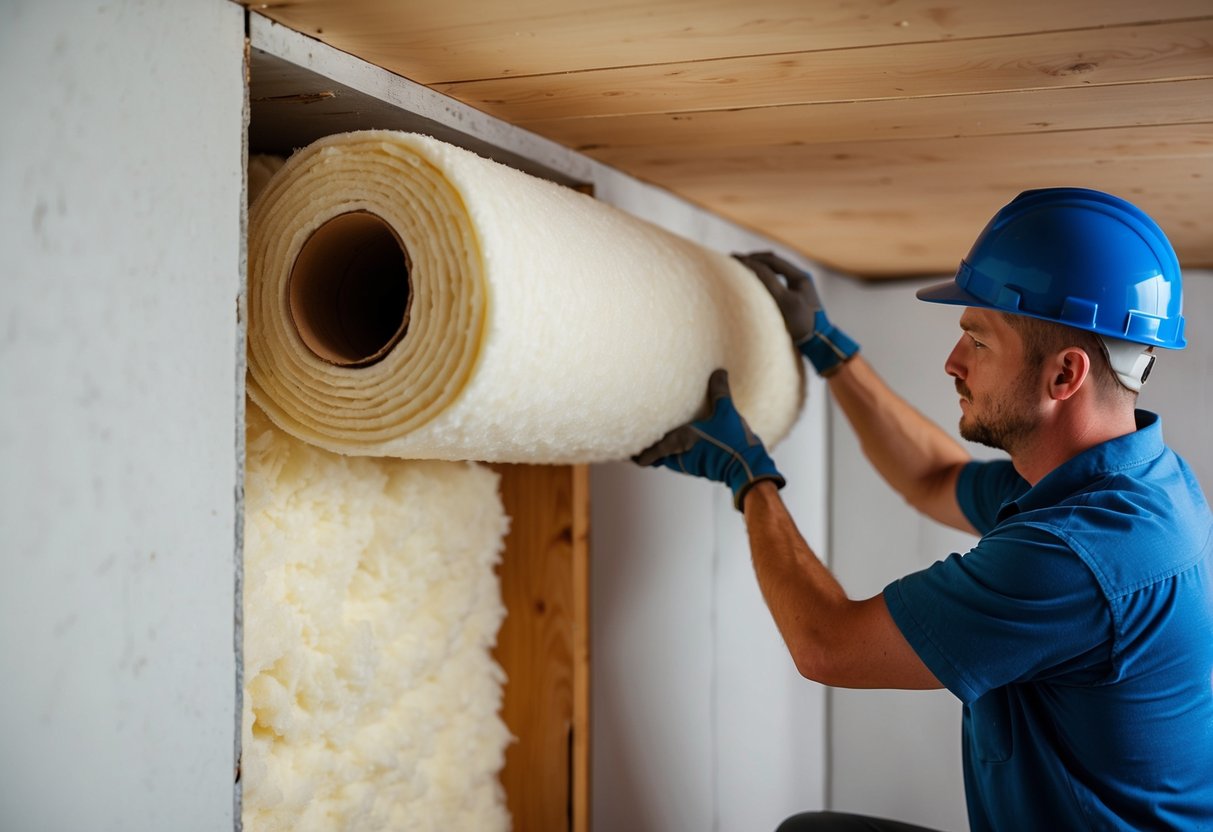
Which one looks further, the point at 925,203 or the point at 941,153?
the point at 925,203

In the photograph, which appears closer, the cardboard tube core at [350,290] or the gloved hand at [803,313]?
the cardboard tube core at [350,290]

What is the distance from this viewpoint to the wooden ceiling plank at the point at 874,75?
39.9 inches

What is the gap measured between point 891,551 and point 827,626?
5.55ft

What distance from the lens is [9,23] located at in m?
0.70

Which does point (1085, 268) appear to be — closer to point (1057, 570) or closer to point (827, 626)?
point (1057, 570)

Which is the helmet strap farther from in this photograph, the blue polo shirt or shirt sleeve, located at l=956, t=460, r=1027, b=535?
shirt sleeve, located at l=956, t=460, r=1027, b=535

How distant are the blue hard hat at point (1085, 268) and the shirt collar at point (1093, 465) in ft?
0.40

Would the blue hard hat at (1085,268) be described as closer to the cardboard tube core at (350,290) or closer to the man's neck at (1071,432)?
the man's neck at (1071,432)

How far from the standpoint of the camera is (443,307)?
3.20ft

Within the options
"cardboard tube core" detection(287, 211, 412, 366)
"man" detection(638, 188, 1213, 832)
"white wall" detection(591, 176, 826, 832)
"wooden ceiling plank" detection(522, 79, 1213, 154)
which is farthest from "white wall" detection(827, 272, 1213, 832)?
"cardboard tube core" detection(287, 211, 412, 366)

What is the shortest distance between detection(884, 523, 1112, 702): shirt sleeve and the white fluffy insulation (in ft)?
2.15

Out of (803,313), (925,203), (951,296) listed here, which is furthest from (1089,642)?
(925,203)

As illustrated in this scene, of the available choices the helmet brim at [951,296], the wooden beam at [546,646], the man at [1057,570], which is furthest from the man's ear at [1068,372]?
the wooden beam at [546,646]

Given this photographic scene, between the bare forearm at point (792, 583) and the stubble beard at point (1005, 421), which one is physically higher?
the stubble beard at point (1005, 421)
